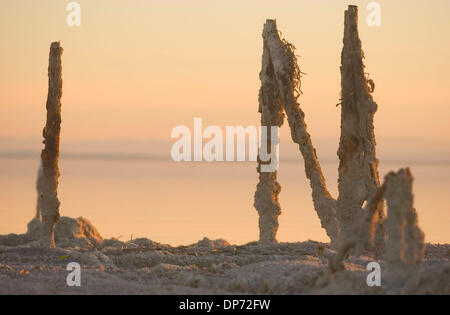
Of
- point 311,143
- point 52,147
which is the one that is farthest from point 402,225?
point 52,147

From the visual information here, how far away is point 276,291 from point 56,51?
11.5 m

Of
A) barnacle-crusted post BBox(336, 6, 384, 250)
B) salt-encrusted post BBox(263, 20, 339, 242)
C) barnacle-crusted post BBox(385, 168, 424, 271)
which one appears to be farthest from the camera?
salt-encrusted post BBox(263, 20, 339, 242)

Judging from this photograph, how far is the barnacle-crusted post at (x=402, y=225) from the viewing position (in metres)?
17.0

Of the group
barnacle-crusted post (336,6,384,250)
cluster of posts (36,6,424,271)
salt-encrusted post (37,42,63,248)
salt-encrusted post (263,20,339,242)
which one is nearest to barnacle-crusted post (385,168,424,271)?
cluster of posts (36,6,424,271)

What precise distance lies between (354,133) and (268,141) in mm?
2999

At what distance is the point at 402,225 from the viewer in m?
17.1

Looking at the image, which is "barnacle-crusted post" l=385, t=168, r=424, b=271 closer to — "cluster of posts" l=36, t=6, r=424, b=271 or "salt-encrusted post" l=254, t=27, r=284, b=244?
"cluster of posts" l=36, t=6, r=424, b=271

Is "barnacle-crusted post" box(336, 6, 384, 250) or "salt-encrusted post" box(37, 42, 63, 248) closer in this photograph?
"barnacle-crusted post" box(336, 6, 384, 250)

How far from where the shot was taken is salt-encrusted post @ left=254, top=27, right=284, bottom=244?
2683 cm

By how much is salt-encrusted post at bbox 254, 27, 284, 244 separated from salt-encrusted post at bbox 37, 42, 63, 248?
556 cm

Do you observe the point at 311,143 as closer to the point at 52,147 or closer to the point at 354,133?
the point at 354,133

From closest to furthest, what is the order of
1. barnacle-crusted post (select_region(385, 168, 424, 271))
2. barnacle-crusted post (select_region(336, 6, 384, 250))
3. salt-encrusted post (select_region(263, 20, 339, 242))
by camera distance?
barnacle-crusted post (select_region(385, 168, 424, 271)) < barnacle-crusted post (select_region(336, 6, 384, 250)) < salt-encrusted post (select_region(263, 20, 339, 242))

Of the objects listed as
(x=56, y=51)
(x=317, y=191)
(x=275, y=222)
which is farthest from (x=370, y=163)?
(x=56, y=51)

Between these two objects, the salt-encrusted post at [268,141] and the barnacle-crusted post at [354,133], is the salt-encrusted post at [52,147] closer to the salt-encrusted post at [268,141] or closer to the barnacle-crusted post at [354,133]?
the salt-encrusted post at [268,141]
